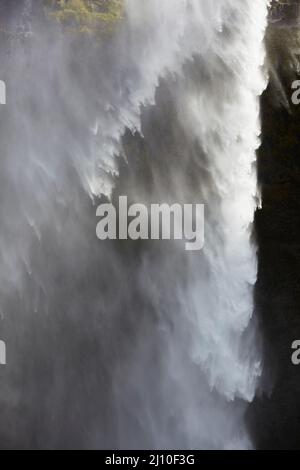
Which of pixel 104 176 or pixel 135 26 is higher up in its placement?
pixel 135 26

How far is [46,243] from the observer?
19.9m

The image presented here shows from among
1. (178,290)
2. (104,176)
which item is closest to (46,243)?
(104,176)

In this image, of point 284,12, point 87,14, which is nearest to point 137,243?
point 87,14

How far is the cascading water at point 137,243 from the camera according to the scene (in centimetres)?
1977

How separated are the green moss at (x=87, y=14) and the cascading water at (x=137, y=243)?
341 mm

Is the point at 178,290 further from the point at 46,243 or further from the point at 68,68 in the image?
the point at 68,68

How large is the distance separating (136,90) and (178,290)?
5043 mm
